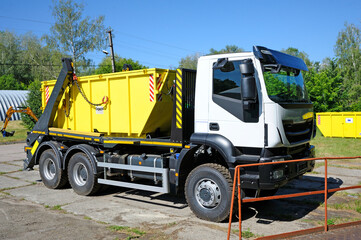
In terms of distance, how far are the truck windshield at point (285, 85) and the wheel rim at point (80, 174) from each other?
5055 millimetres

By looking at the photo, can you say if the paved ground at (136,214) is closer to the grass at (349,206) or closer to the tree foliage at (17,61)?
the grass at (349,206)

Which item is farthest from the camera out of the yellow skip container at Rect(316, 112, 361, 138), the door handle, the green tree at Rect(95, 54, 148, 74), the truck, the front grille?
the green tree at Rect(95, 54, 148, 74)

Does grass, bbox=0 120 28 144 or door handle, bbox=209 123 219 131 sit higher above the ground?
door handle, bbox=209 123 219 131

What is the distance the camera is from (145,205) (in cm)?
750

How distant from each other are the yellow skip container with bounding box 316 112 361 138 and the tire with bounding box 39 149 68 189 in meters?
17.1

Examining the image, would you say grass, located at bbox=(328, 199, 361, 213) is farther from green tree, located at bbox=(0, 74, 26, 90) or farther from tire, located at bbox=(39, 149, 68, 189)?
green tree, located at bbox=(0, 74, 26, 90)

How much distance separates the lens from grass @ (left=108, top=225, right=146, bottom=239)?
18.2 ft

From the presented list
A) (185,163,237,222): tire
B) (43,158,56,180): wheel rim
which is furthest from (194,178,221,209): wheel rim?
(43,158,56,180): wheel rim

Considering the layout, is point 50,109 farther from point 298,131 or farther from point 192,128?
point 298,131

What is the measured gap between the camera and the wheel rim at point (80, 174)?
8523 mm

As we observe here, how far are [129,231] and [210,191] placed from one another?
61.7 inches

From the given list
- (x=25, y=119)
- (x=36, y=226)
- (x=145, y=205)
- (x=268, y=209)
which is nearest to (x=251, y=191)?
→ (x=268, y=209)

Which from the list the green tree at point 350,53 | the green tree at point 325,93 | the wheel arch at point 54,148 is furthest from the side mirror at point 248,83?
the green tree at point 350,53

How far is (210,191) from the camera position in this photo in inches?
242
